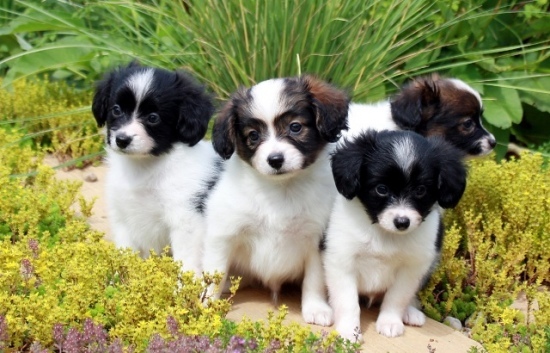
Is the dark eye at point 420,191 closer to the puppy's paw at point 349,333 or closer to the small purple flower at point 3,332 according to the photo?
the puppy's paw at point 349,333

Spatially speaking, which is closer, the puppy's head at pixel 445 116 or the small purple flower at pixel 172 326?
the small purple flower at pixel 172 326

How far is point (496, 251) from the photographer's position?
18.9 feet

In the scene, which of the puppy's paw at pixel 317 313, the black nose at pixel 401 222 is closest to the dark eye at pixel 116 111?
the puppy's paw at pixel 317 313

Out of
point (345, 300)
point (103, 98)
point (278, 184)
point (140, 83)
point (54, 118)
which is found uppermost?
point (140, 83)

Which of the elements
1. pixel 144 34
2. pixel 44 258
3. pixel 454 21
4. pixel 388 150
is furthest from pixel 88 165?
pixel 388 150

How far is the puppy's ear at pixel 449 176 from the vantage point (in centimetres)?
463

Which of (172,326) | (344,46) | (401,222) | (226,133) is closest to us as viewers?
(172,326)

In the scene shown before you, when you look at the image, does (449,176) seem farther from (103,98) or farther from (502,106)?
(502,106)

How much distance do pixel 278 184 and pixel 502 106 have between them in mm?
3234

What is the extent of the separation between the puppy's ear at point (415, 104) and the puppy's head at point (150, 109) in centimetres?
127

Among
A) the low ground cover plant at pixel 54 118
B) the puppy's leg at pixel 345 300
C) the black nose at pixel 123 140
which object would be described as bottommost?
the low ground cover plant at pixel 54 118

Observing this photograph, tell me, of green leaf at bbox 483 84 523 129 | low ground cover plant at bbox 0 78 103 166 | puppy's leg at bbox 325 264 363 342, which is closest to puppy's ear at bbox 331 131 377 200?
puppy's leg at bbox 325 264 363 342

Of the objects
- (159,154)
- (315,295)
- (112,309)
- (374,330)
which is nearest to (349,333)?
(374,330)

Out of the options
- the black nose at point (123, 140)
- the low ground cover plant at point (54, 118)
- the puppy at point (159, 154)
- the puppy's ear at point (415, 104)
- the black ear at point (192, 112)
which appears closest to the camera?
the black nose at point (123, 140)
